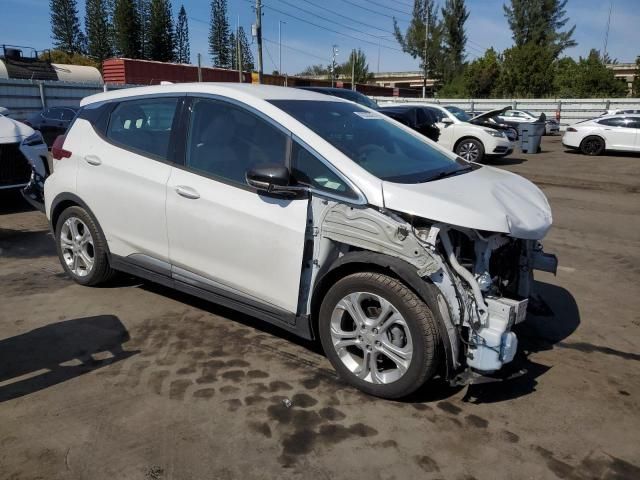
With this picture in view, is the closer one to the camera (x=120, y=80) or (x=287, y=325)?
(x=287, y=325)

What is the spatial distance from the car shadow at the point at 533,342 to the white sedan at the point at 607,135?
1521 centimetres

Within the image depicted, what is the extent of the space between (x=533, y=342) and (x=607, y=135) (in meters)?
16.8

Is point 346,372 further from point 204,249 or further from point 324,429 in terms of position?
point 204,249

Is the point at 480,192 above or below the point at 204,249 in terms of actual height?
above

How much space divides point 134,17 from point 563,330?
81.2 m

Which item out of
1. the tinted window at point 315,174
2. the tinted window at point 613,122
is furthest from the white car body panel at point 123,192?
the tinted window at point 613,122

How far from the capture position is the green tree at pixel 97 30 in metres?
73.6

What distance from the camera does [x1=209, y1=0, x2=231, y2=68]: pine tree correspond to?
83688mm

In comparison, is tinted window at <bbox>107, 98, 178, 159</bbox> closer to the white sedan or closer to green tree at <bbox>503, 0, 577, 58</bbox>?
the white sedan

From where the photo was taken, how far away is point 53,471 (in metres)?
2.57

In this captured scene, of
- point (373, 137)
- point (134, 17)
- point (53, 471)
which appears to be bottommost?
point (53, 471)

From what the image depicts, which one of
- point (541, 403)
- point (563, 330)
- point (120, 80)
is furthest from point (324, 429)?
point (120, 80)

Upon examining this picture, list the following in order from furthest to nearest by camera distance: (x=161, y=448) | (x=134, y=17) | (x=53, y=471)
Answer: (x=134, y=17), (x=161, y=448), (x=53, y=471)

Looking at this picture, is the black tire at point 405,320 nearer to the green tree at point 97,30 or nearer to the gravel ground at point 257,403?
the gravel ground at point 257,403
